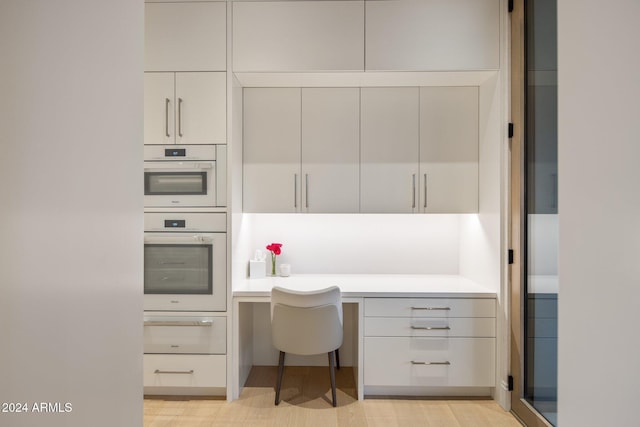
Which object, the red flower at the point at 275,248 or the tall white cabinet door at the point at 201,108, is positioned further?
the red flower at the point at 275,248

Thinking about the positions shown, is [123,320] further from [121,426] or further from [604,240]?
[604,240]

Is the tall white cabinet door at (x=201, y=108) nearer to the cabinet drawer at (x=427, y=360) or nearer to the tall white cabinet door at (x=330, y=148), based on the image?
the tall white cabinet door at (x=330, y=148)

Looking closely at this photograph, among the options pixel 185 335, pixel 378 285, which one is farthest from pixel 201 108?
pixel 378 285

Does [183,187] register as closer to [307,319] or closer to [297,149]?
[297,149]

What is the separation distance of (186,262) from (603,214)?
237cm

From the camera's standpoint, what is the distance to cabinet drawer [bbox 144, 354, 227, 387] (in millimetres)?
2688

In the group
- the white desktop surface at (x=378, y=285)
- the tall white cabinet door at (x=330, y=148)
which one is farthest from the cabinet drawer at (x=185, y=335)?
the tall white cabinet door at (x=330, y=148)

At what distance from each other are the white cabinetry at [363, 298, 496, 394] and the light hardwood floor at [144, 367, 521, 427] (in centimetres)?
15

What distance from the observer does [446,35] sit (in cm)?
267

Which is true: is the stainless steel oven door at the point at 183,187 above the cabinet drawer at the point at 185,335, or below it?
above

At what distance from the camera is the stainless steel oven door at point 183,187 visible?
8.91 ft

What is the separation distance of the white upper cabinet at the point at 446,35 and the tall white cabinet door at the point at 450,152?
0.31 meters

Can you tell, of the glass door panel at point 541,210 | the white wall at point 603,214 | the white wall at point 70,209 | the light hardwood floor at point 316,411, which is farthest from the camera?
the light hardwood floor at point 316,411

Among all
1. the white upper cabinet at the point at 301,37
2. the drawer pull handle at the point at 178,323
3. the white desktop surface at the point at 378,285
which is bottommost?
the drawer pull handle at the point at 178,323
